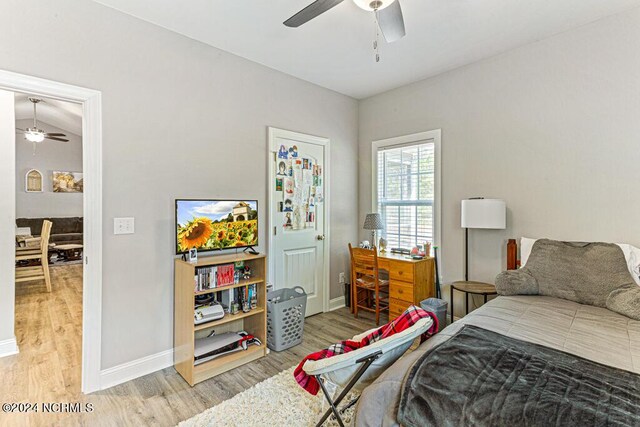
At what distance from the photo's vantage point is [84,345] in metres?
2.29

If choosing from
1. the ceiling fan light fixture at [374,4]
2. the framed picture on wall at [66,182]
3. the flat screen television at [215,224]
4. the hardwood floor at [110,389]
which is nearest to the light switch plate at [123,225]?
the flat screen television at [215,224]

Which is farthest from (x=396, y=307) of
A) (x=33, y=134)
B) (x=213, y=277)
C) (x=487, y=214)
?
(x=33, y=134)

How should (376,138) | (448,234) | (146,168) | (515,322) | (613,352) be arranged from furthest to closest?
1. (376,138)
2. (448,234)
3. (146,168)
4. (515,322)
5. (613,352)

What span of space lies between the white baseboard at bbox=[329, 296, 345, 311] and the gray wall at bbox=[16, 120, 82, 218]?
7610 millimetres

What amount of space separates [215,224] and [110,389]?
1.45 m

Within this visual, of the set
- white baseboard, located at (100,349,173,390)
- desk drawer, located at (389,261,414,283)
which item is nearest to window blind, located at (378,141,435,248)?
desk drawer, located at (389,261,414,283)

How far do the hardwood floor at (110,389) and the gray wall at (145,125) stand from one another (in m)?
0.30

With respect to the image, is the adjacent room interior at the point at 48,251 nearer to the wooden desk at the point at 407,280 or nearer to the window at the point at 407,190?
the wooden desk at the point at 407,280

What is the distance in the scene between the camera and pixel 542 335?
1689mm

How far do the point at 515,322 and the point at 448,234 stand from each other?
1.74 meters

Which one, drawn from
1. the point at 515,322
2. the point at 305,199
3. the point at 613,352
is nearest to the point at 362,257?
the point at 305,199

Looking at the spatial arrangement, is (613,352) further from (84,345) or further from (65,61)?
(65,61)

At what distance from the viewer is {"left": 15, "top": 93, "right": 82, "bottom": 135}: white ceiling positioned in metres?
5.52

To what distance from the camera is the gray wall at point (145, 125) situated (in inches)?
86.1
